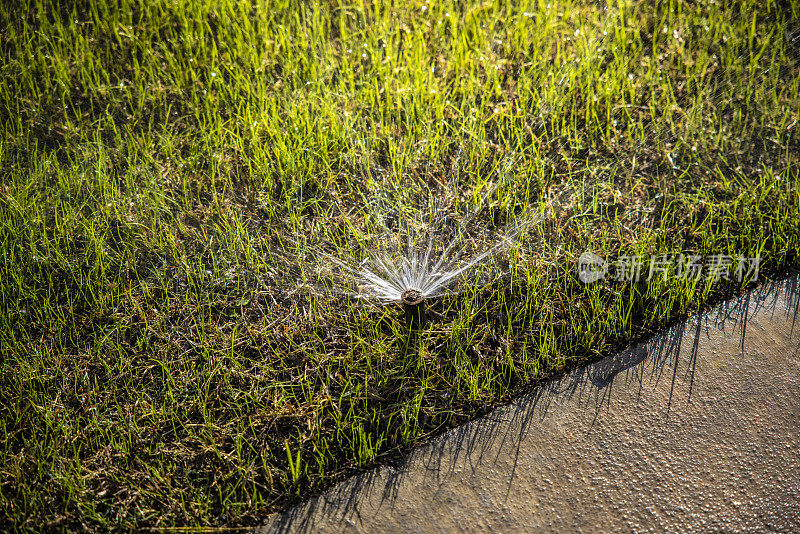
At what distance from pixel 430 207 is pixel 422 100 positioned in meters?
0.59

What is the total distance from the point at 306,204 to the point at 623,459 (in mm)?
1428

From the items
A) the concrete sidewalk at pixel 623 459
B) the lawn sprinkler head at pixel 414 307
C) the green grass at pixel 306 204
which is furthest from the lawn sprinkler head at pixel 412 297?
the concrete sidewalk at pixel 623 459

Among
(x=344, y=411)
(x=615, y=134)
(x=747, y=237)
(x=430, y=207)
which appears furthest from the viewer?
(x=615, y=134)

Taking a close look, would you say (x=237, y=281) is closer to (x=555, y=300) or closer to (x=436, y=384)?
(x=436, y=384)

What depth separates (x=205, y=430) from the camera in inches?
70.1

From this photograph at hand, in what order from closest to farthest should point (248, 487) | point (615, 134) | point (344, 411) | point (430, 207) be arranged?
point (248, 487) < point (344, 411) < point (430, 207) < point (615, 134)

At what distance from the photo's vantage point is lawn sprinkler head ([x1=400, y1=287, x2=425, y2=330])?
1941 millimetres

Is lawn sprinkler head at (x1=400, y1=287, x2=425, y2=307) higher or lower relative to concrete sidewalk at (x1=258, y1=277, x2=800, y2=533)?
higher

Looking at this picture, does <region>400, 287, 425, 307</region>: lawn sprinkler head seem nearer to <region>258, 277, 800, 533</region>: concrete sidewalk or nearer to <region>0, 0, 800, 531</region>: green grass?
<region>0, 0, 800, 531</region>: green grass

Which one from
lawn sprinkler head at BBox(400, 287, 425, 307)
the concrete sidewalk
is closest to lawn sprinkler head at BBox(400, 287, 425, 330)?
lawn sprinkler head at BBox(400, 287, 425, 307)

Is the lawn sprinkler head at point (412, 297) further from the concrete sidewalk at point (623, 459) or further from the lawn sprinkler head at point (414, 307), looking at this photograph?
the concrete sidewalk at point (623, 459)

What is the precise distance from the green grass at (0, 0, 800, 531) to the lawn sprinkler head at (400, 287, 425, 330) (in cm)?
4

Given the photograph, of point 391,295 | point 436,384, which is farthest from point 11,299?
point 436,384

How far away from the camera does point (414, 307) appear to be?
6.57ft
